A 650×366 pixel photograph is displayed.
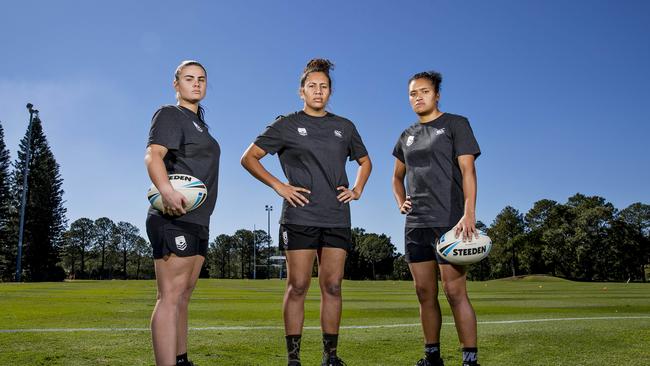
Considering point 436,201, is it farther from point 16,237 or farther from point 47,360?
point 16,237

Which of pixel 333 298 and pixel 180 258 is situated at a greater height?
pixel 180 258

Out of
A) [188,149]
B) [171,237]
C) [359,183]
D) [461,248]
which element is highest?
[188,149]

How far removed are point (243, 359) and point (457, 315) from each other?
2.01 meters

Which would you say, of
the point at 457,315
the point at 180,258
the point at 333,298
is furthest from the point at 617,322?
the point at 180,258

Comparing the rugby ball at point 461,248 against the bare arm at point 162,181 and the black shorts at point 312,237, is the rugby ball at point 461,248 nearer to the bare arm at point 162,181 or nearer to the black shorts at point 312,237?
the black shorts at point 312,237

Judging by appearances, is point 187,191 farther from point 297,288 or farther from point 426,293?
point 426,293

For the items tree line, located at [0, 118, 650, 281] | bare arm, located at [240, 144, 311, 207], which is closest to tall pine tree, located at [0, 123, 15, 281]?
tree line, located at [0, 118, 650, 281]

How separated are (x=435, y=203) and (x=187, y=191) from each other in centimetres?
196

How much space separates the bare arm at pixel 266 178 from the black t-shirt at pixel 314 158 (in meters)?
0.05

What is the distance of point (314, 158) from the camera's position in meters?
4.21

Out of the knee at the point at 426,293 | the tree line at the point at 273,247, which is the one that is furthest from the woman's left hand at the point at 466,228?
the tree line at the point at 273,247

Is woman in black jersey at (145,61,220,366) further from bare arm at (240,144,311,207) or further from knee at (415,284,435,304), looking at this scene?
knee at (415,284,435,304)

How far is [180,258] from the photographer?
3.46m

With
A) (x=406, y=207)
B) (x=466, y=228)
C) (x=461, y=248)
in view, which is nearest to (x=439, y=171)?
(x=406, y=207)
